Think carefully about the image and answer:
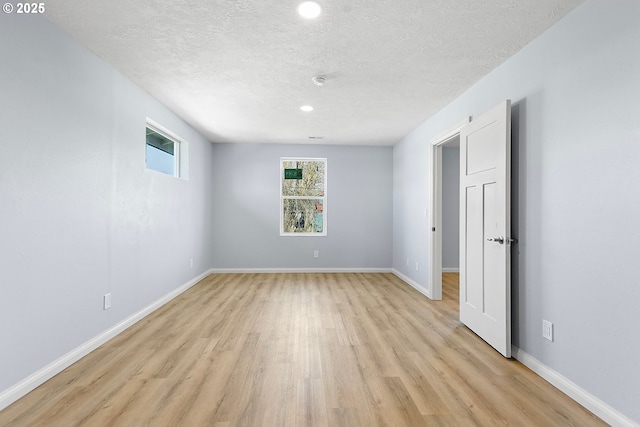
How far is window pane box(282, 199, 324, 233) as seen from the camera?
6234mm

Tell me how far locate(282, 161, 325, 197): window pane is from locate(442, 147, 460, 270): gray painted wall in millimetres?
2603

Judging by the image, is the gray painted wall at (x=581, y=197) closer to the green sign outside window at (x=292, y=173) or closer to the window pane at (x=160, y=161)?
the window pane at (x=160, y=161)

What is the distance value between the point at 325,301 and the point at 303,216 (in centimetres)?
244

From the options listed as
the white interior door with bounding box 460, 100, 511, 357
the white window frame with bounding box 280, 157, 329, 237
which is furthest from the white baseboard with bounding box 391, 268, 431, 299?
the white window frame with bounding box 280, 157, 329, 237

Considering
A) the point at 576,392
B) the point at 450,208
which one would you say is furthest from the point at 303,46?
the point at 450,208

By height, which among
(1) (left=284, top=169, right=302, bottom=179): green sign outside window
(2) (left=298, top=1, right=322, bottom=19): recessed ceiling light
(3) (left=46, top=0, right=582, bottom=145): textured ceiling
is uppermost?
(3) (left=46, top=0, right=582, bottom=145): textured ceiling

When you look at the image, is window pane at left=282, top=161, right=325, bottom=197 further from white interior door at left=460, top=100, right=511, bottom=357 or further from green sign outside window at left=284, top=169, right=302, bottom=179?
white interior door at left=460, top=100, right=511, bottom=357

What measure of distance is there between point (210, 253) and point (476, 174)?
4780 mm

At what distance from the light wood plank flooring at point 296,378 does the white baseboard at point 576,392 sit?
0.16 feet

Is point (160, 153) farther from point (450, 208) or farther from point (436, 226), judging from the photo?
point (450, 208)

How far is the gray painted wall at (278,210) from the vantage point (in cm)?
609

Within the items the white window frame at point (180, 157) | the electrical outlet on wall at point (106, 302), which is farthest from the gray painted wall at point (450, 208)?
the electrical outlet on wall at point (106, 302)

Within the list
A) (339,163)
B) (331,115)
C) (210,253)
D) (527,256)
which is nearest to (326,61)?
(331,115)

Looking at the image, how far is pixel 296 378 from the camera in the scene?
7.08ft
